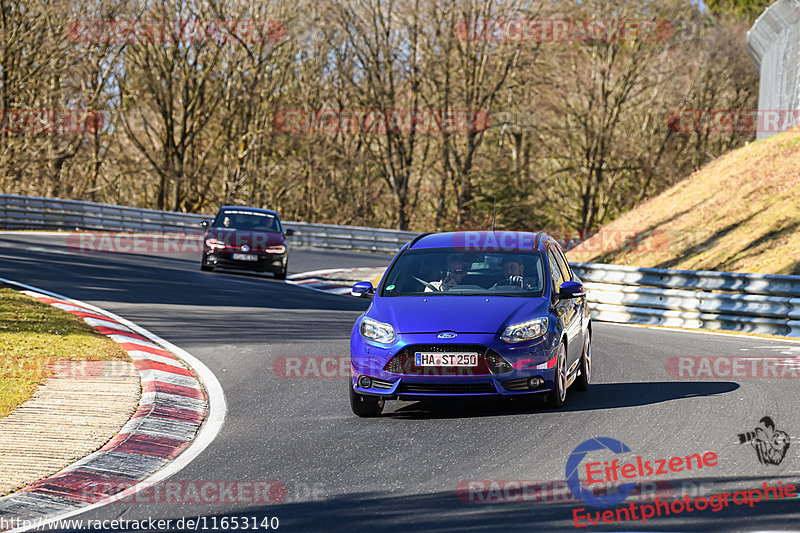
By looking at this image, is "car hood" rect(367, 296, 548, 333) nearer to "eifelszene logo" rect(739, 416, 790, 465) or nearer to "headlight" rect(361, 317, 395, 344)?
"headlight" rect(361, 317, 395, 344)

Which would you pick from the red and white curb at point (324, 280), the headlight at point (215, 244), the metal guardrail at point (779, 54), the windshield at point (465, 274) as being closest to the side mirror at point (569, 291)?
the windshield at point (465, 274)

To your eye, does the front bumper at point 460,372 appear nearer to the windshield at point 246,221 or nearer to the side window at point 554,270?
the side window at point 554,270

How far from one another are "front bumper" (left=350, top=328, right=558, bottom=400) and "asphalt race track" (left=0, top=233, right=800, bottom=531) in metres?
0.28

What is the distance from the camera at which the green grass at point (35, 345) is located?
957 cm

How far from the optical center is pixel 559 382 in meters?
8.73

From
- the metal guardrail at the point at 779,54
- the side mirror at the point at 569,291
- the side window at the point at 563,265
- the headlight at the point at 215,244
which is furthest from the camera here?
the metal guardrail at the point at 779,54

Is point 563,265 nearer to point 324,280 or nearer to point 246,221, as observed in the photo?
point 246,221

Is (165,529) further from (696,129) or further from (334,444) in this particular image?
(696,129)

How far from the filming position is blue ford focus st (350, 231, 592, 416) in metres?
8.28

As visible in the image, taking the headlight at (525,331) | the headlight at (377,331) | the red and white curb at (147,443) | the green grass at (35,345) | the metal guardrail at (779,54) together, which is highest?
the metal guardrail at (779,54)

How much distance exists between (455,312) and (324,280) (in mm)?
17224

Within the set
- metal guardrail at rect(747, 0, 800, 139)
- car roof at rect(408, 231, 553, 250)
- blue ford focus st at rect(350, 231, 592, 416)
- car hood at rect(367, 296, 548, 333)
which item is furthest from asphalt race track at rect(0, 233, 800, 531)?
metal guardrail at rect(747, 0, 800, 139)

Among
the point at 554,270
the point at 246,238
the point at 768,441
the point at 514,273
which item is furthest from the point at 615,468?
the point at 246,238

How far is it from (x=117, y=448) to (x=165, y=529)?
83.2 inches
